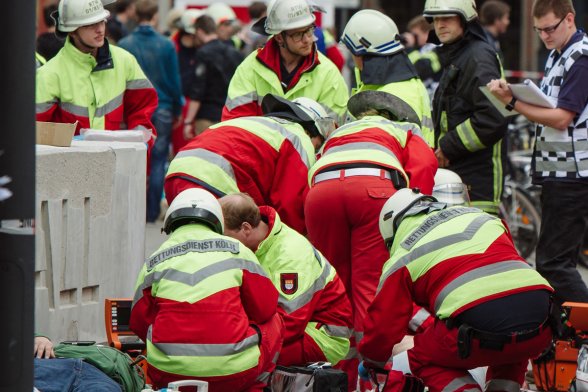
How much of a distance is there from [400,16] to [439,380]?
76.5 feet

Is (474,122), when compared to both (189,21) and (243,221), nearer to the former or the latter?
(243,221)

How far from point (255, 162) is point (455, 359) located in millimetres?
2095

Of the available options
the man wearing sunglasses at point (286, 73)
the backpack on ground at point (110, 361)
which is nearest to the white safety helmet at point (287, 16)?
the man wearing sunglasses at point (286, 73)

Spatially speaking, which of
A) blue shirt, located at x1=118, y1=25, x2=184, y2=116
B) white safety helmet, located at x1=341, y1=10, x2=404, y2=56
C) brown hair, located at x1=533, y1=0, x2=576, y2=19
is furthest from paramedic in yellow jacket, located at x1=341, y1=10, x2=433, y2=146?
blue shirt, located at x1=118, y1=25, x2=184, y2=116

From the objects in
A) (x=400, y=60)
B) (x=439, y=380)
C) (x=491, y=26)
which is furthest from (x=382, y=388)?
(x=491, y=26)

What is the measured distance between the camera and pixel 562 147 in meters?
8.09

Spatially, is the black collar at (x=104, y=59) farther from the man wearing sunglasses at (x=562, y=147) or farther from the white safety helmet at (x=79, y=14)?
the man wearing sunglasses at (x=562, y=147)

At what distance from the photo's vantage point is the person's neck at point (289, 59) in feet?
28.9

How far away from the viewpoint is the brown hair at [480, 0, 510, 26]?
12836 millimetres

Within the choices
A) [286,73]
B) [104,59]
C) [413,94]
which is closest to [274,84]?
[286,73]

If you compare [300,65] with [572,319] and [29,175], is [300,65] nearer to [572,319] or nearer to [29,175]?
[572,319]

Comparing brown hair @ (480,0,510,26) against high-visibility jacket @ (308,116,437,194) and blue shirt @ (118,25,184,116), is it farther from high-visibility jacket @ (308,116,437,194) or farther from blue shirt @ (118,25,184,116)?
high-visibility jacket @ (308,116,437,194)

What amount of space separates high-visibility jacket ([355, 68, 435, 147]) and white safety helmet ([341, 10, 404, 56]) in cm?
20

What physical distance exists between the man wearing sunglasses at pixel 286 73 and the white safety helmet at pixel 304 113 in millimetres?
536
